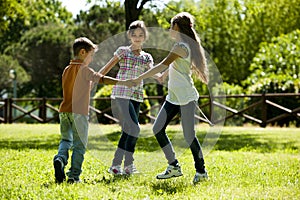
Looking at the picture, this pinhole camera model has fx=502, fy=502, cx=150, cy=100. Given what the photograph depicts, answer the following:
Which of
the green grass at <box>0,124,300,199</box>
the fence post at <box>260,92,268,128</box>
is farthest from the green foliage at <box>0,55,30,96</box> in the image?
the green grass at <box>0,124,300,199</box>

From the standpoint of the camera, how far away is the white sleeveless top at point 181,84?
17.4 ft

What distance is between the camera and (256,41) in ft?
107

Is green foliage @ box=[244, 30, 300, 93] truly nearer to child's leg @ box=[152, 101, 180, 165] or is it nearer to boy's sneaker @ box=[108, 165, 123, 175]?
boy's sneaker @ box=[108, 165, 123, 175]

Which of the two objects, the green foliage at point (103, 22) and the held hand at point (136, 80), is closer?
the held hand at point (136, 80)

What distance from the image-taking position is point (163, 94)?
26.3 m

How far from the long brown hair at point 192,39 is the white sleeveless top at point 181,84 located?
3.3 inches

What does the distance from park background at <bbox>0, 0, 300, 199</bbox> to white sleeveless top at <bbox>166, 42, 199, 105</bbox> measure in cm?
88

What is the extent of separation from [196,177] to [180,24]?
5.31 ft

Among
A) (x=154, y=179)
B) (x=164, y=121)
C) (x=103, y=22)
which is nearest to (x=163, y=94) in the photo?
(x=103, y=22)

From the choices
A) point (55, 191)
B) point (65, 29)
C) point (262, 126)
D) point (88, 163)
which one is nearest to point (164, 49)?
point (262, 126)

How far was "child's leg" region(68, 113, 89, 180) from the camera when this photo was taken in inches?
204

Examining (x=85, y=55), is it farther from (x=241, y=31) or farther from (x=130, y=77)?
(x=241, y=31)

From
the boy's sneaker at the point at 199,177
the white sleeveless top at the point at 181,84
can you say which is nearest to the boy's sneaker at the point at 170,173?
the boy's sneaker at the point at 199,177

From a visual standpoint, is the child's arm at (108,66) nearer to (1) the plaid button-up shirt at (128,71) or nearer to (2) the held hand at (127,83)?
(1) the plaid button-up shirt at (128,71)
